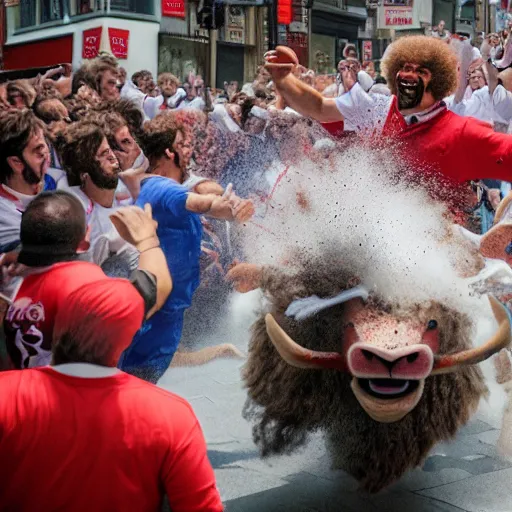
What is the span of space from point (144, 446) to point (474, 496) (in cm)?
140

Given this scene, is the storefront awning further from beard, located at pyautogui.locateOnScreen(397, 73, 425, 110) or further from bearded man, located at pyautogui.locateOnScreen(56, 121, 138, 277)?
bearded man, located at pyautogui.locateOnScreen(56, 121, 138, 277)

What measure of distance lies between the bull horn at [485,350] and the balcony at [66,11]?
135 centimetres

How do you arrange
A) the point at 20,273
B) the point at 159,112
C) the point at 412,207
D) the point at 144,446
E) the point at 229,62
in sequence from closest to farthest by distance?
the point at 144,446 < the point at 20,273 < the point at 412,207 < the point at 159,112 < the point at 229,62

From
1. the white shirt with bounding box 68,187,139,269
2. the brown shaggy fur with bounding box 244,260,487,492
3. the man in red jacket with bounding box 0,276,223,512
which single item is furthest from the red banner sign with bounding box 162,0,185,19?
the man in red jacket with bounding box 0,276,223,512

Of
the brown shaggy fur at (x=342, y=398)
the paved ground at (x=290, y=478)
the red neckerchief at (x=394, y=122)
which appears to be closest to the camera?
the brown shaggy fur at (x=342, y=398)

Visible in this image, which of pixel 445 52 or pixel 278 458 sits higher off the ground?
pixel 445 52

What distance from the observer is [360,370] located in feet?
8.12

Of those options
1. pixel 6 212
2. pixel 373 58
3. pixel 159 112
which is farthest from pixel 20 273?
pixel 373 58

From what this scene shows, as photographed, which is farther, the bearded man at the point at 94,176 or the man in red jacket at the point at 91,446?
the bearded man at the point at 94,176

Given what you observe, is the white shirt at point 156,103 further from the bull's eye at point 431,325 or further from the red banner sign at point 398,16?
the bull's eye at point 431,325

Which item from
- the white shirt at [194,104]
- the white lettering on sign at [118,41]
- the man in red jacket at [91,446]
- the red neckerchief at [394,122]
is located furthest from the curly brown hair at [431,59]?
the man in red jacket at [91,446]

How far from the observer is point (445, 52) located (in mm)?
3035

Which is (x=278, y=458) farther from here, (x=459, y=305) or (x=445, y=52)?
(x=445, y=52)

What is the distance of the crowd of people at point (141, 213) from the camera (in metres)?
1.75
